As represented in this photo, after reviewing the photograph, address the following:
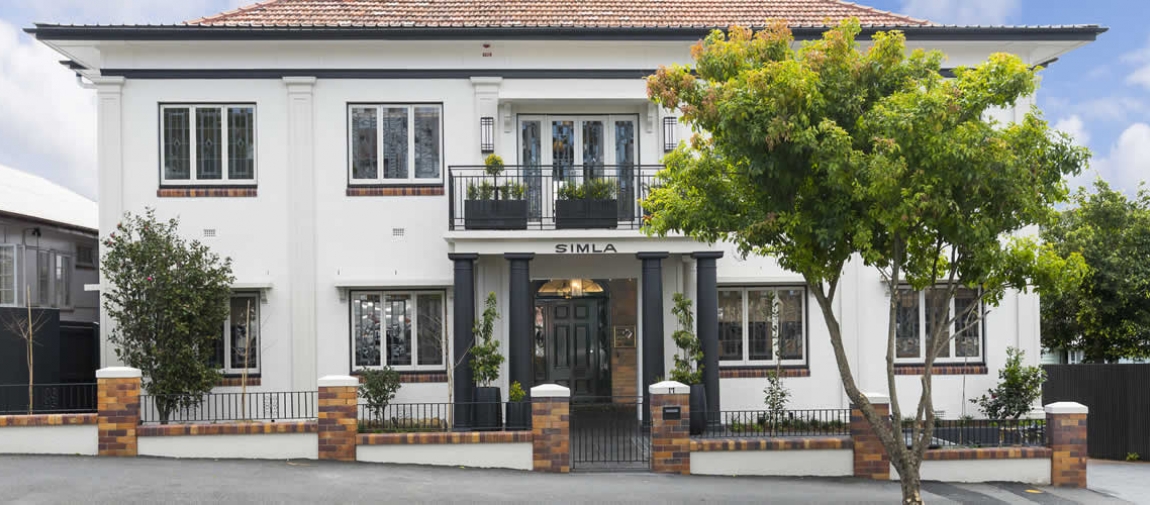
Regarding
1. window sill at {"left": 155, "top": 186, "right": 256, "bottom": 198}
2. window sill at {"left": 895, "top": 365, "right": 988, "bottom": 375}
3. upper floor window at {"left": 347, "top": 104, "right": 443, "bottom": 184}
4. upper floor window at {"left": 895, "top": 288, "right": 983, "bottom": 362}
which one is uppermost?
upper floor window at {"left": 347, "top": 104, "right": 443, "bottom": 184}

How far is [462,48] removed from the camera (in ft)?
53.6

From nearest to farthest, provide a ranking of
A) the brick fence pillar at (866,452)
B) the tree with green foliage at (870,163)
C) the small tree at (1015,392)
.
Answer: the tree with green foliage at (870,163)
the brick fence pillar at (866,452)
the small tree at (1015,392)

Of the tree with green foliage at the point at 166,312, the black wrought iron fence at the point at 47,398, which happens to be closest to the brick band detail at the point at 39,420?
the black wrought iron fence at the point at 47,398

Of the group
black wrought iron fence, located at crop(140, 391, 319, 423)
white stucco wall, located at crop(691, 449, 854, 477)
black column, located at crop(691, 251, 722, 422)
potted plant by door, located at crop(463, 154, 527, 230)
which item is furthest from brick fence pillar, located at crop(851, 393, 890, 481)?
black wrought iron fence, located at crop(140, 391, 319, 423)

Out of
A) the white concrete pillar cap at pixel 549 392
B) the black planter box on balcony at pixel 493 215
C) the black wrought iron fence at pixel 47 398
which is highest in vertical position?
the black planter box on balcony at pixel 493 215

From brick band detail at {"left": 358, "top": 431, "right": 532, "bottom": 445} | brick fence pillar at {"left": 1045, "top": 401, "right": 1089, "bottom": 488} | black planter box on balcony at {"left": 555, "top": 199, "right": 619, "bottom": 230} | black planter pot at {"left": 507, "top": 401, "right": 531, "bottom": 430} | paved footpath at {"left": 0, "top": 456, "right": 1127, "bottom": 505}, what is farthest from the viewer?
black planter box on balcony at {"left": 555, "top": 199, "right": 619, "bottom": 230}

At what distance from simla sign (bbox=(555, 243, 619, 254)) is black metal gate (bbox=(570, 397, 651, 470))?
2394 millimetres

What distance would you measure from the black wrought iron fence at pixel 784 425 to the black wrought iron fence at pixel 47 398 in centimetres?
917

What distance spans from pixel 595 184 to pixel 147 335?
7295 mm

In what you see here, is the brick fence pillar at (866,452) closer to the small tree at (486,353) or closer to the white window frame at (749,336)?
the white window frame at (749,336)

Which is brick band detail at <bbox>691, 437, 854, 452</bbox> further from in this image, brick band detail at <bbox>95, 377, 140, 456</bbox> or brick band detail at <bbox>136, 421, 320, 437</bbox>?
brick band detail at <bbox>95, 377, 140, 456</bbox>

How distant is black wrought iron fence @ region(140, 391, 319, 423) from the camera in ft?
49.4

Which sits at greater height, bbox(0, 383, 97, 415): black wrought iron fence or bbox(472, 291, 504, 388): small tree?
bbox(472, 291, 504, 388): small tree

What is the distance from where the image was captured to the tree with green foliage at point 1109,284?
A: 18.4 m
